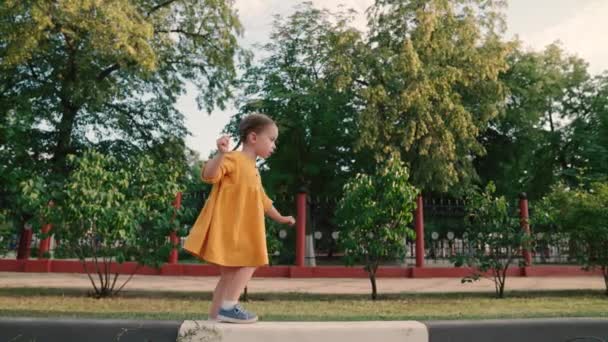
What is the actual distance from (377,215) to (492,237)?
2.25 meters

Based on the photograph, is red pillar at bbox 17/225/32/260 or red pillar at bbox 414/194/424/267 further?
red pillar at bbox 17/225/32/260

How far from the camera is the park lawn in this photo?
525cm

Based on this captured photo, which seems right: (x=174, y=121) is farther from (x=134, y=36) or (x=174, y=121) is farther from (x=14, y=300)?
(x=14, y=300)

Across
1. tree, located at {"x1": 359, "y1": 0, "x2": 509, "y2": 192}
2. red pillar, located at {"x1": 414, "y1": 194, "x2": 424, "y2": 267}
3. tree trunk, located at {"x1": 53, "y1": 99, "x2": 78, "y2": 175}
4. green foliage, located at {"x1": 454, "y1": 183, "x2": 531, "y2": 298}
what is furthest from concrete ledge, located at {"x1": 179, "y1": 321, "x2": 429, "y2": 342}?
tree trunk, located at {"x1": 53, "y1": 99, "x2": 78, "y2": 175}

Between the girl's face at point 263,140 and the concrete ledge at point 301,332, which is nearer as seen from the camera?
the concrete ledge at point 301,332

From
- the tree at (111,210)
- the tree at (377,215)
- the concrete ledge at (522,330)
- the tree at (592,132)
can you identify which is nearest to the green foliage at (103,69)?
the tree at (111,210)

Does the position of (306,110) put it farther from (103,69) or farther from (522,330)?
(522,330)

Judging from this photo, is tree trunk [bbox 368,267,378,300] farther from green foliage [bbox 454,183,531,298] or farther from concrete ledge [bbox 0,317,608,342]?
concrete ledge [bbox 0,317,608,342]

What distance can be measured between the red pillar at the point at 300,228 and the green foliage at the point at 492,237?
4801 mm

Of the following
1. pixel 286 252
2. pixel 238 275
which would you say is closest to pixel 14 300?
pixel 238 275

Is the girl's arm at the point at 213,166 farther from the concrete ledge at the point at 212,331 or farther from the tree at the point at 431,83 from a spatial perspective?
the tree at the point at 431,83

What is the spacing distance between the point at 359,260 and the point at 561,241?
3.94 m

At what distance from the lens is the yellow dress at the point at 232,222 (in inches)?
117

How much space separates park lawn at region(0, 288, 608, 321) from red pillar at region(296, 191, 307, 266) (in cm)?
427
